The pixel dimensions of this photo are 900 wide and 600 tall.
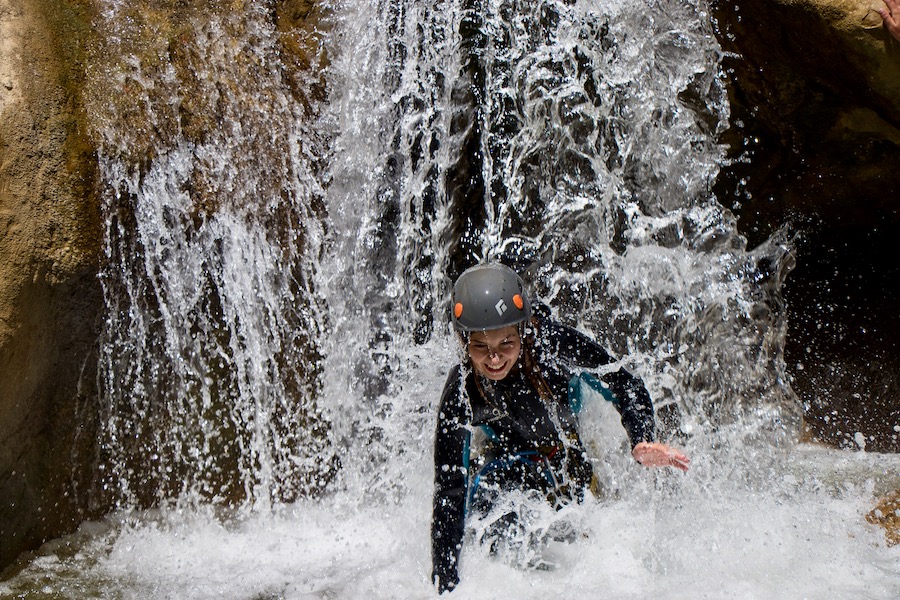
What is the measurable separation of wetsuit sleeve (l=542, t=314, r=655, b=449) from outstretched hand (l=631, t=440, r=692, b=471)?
0.14 m

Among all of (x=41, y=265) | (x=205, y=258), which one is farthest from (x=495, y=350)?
(x=41, y=265)

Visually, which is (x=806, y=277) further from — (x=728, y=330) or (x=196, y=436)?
(x=196, y=436)

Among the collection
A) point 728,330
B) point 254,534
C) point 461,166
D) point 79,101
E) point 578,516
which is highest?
point 79,101

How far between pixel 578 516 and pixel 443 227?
81.5 inches

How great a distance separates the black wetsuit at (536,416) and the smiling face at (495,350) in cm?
9

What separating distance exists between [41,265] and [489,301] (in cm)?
251

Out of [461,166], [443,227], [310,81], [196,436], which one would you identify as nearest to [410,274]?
[443,227]

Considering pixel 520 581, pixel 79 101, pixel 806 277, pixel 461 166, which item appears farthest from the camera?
pixel 806 277

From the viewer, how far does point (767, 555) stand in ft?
10.4

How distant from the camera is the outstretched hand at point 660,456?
279 centimetres

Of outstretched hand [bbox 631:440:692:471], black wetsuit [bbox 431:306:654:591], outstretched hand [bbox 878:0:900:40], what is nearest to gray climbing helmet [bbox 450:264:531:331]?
black wetsuit [bbox 431:306:654:591]

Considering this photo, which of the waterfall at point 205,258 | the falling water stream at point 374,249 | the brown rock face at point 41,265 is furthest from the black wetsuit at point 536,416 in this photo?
the brown rock face at point 41,265

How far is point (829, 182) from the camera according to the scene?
480cm

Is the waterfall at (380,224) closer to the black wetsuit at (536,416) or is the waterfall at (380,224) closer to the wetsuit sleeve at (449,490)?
the black wetsuit at (536,416)
